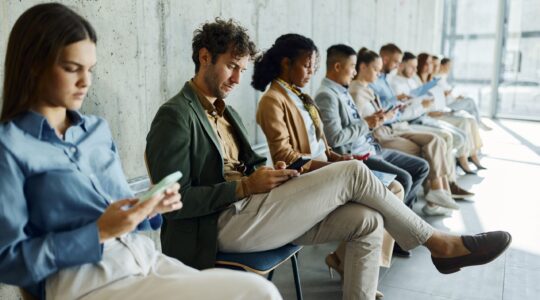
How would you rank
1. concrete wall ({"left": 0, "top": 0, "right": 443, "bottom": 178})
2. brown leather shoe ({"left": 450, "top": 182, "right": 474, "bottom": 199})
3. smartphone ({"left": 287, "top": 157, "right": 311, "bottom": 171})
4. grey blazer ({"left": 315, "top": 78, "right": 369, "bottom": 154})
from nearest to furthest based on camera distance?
smartphone ({"left": 287, "top": 157, "right": 311, "bottom": 171}) < concrete wall ({"left": 0, "top": 0, "right": 443, "bottom": 178}) < grey blazer ({"left": 315, "top": 78, "right": 369, "bottom": 154}) < brown leather shoe ({"left": 450, "top": 182, "right": 474, "bottom": 199})

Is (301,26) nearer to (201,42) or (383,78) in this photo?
(383,78)

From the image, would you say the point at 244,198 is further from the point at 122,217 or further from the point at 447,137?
the point at 447,137

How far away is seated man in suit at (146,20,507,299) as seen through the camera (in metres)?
1.78

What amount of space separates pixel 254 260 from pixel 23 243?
0.88 m

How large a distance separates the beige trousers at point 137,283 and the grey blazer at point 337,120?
1782 mm

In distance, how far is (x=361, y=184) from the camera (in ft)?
6.31

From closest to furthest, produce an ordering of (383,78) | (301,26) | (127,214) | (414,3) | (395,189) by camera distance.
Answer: (127,214), (395,189), (301,26), (383,78), (414,3)

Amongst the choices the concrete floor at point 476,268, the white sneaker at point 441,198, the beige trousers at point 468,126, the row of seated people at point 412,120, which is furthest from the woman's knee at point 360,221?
the beige trousers at point 468,126

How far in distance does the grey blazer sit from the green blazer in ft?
3.93

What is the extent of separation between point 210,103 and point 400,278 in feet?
4.77

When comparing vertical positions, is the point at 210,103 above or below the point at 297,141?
above

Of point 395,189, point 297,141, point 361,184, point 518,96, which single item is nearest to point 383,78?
point 395,189

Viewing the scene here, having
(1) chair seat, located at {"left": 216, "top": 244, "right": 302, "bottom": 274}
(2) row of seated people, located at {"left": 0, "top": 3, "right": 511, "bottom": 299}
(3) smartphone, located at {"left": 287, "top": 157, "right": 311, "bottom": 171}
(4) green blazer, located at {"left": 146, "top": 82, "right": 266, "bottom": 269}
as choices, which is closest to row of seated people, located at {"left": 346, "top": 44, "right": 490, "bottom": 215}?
(2) row of seated people, located at {"left": 0, "top": 3, "right": 511, "bottom": 299}

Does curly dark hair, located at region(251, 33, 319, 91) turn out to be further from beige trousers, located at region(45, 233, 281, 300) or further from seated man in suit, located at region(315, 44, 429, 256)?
beige trousers, located at region(45, 233, 281, 300)
